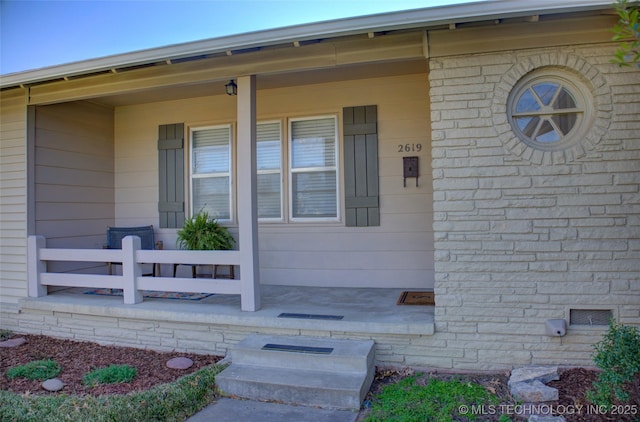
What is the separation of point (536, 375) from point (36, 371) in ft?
12.9

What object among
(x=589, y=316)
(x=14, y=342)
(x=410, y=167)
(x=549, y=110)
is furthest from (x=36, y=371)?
(x=549, y=110)

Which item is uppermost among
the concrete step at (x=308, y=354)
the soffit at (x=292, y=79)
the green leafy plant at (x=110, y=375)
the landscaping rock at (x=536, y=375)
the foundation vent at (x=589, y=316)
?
the soffit at (x=292, y=79)

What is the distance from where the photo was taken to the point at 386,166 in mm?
4730

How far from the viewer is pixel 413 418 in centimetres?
253

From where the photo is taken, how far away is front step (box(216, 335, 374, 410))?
Result: 278 centimetres

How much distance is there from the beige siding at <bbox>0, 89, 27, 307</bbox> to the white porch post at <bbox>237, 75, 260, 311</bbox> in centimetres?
272

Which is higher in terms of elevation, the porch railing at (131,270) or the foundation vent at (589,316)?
the porch railing at (131,270)

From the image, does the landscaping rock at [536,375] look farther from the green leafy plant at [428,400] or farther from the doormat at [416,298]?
the doormat at [416,298]

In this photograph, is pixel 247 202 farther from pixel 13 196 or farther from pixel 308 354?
pixel 13 196

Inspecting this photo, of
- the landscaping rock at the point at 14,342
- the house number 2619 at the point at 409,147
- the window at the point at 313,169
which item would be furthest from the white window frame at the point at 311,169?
the landscaping rock at the point at 14,342

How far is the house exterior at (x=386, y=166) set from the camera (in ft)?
9.84

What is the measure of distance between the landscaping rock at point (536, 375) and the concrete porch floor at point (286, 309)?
636mm

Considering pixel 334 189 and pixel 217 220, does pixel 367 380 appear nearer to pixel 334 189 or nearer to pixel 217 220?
pixel 334 189

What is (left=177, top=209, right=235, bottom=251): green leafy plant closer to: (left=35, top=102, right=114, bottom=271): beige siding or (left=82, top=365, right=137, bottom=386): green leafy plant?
(left=35, top=102, right=114, bottom=271): beige siding
